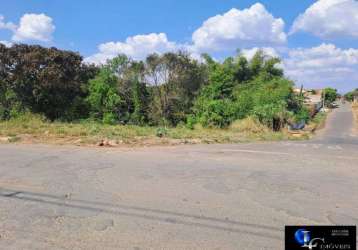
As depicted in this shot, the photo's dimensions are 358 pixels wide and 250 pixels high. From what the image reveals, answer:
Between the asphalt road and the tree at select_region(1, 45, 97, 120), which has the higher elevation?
the tree at select_region(1, 45, 97, 120)

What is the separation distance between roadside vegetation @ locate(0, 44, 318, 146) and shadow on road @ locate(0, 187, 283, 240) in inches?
512

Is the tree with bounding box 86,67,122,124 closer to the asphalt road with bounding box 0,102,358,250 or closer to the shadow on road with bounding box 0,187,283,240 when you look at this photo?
the asphalt road with bounding box 0,102,358,250

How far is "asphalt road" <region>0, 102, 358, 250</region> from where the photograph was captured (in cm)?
368

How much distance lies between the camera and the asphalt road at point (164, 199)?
3682mm

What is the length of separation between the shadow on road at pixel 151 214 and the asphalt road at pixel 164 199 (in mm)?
13

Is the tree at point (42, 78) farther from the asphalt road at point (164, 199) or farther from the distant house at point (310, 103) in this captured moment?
the distant house at point (310, 103)

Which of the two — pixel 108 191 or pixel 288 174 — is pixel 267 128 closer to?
pixel 288 174

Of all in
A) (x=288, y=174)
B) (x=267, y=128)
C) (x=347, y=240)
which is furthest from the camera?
(x=267, y=128)

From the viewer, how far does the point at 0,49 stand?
21641mm

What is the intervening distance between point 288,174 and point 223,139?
19.3 ft

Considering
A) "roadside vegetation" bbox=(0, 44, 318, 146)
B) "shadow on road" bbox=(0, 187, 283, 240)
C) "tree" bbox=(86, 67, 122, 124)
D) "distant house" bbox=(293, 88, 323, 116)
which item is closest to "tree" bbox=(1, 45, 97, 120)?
"roadside vegetation" bbox=(0, 44, 318, 146)

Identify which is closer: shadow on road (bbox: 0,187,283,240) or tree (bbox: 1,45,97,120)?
shadow on road (bbox: 0,187,283,240)

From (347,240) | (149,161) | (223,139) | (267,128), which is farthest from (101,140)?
(267,128)

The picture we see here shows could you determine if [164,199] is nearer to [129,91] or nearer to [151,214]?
[151,214]
